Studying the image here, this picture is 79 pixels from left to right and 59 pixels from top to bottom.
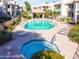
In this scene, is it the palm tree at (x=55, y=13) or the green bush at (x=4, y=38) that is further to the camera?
the palm tree at (x=55, y=13)

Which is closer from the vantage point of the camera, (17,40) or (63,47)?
(63,47)

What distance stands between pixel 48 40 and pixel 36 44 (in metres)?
1.78

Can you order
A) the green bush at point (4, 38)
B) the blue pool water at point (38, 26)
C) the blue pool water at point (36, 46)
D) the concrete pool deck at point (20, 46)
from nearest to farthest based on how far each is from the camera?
the concrete pool deck at point (20, 46) → the blue pool water at point (36, 46) → the green bush at point (4, 38) → the blue pool water at point (38, 26)

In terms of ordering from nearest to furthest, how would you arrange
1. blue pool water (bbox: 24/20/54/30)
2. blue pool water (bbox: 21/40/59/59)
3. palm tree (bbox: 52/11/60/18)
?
blue pool water (bbox: 21/40/59/59)
blue pool water (bbox: 24/20/54/30)
palm tree (bbox: 52/11/60/18)

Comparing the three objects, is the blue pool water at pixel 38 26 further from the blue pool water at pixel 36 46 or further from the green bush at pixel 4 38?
the blue pool water at pixel 36 46

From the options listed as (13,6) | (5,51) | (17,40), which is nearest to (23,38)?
(17,40)

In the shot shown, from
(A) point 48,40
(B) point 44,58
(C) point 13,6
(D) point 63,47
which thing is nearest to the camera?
(B) point 44,58

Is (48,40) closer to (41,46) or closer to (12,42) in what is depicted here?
(41,46)

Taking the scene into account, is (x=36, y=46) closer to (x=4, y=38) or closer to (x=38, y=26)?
(x=4, y=38)

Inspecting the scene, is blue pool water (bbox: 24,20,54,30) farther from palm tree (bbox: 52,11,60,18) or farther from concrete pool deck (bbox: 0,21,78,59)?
concrete pool deck (bbox: 0,21,78,59)

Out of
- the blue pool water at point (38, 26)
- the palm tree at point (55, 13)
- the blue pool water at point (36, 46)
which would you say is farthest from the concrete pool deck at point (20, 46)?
the palm tree at point (55, 13)

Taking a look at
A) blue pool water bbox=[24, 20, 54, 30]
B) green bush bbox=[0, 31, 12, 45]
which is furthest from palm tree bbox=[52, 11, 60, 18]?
green bush bbox=[0, 31, 12, 45]

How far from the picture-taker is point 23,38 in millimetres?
24797

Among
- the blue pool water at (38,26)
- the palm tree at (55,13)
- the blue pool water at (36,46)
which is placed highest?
the palm tree at (55,13)
